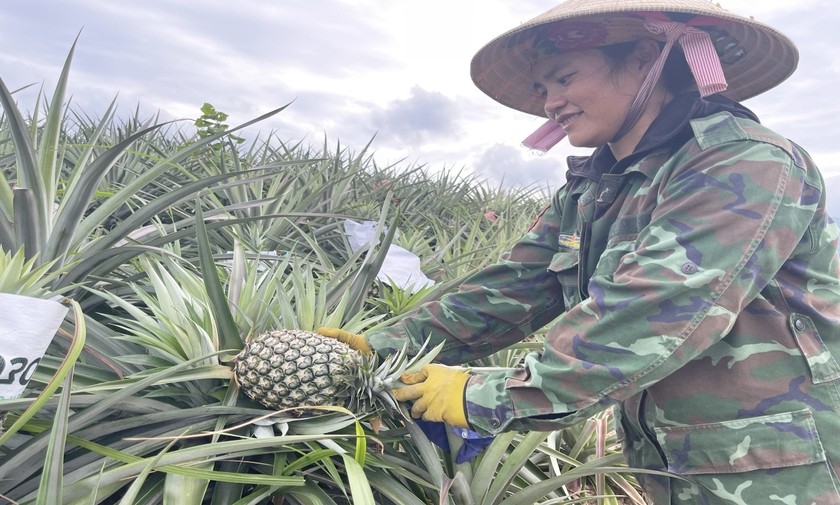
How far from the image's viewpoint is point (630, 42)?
138cm

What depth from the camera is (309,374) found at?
1.20m

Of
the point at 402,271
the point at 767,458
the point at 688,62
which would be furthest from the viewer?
the point at 402,271

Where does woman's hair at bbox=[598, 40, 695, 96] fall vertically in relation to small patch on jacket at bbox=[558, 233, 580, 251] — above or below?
above

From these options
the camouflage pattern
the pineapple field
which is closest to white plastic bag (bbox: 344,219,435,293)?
the pineapple field

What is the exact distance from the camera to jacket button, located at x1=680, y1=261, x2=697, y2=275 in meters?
1.05

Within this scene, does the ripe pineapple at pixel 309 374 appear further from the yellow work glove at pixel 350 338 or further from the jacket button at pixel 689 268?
the jacket button at pixel 689 268

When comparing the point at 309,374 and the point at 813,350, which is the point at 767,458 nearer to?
the point at 813,350

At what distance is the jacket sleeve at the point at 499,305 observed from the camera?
5.28 ft

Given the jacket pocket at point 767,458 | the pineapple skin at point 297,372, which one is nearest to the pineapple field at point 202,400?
the pineapple skin at point 297,372

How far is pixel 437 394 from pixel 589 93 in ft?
2.45

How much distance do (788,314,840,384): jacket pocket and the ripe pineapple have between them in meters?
0.78

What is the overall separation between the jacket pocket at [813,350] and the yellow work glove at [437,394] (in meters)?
0.66

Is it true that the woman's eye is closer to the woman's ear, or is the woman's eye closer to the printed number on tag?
the woman's ear

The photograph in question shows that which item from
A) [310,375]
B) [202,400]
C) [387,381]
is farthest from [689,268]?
[202,400]
